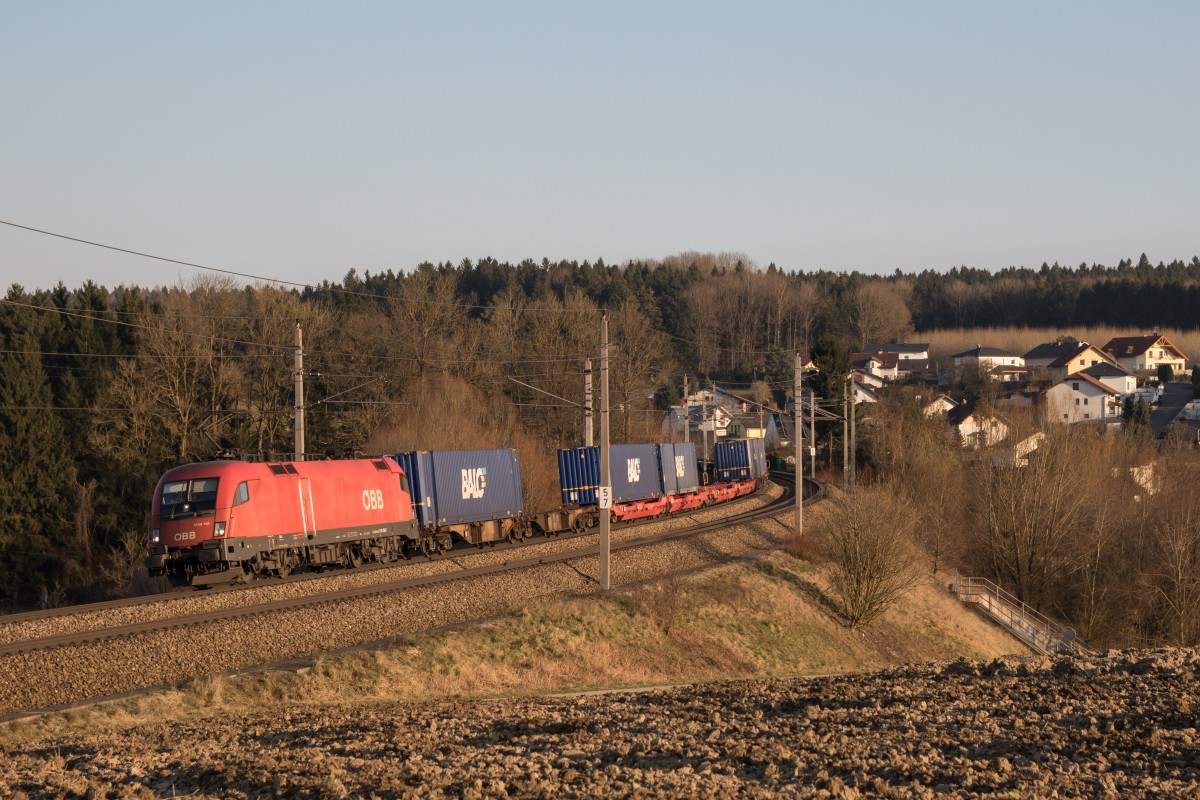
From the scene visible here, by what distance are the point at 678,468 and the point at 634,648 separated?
28.5 metres

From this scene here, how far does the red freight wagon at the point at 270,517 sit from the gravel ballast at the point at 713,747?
11.9 meters

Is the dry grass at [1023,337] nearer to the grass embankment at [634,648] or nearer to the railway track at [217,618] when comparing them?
the grass embankment at [634,648]

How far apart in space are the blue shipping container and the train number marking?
13.1m

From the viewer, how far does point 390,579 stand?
28.9m

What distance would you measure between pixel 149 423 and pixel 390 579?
100.0 ft

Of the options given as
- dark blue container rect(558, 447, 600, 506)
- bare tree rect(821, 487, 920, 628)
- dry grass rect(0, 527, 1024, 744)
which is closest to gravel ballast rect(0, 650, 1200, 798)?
dry grass rect(0, 527, 1024, 744)

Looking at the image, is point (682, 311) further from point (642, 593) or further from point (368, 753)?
point (368, 753)

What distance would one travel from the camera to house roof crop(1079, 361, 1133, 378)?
424 feet

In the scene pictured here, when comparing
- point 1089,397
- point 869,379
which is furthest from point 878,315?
point 1089,397

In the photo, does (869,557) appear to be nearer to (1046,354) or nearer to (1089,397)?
(1089,397)

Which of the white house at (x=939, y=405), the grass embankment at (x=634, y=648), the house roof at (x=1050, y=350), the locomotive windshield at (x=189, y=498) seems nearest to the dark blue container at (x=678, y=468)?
the grass embankment at (x=634, y=648)

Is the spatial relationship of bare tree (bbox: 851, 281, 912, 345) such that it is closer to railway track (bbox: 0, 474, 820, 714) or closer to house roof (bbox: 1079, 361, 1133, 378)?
house roof (bbox: 1079, 361, 1133, 378)

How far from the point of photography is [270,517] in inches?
1078

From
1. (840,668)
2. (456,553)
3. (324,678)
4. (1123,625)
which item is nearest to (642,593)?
(840,668)
